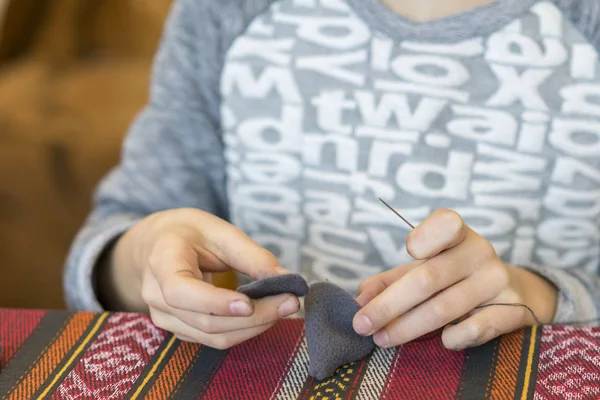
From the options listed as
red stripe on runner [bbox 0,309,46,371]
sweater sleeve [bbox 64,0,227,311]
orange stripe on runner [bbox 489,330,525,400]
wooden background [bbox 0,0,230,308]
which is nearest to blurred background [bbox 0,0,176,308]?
wooden background [bbox 0,0,230,308]

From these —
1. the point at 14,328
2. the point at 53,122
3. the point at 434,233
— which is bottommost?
the point at 53,122

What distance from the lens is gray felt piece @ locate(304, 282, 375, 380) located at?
0.47m

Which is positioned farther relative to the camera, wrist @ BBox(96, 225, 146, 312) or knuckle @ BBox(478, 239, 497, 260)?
wrist @ BBox(96, 225, 146, 312)

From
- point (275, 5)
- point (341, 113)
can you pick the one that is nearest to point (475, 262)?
point (341, 113)

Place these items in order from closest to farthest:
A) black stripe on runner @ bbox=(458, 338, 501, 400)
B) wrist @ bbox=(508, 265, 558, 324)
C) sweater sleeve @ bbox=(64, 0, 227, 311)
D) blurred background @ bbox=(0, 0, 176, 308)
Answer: black stripe on runner @ bbox=(458, 338, 501, 400), wrist @ bbox=(508, 265, 558, 324), sweater sleeve @ bbox=(64, 0, 227, 311), blurred background @ bbox=(0, 0, 176, 308)

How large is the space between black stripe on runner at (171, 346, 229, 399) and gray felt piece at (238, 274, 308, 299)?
57 mm

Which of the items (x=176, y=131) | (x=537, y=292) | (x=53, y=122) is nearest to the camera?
(x=537, y=292)

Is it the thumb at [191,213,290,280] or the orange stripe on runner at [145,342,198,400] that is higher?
the thumb at [191,213,290,280]

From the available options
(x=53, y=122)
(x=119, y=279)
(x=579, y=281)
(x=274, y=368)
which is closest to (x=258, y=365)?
(x=274, y=368)

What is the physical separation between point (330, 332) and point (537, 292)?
0.86 ft

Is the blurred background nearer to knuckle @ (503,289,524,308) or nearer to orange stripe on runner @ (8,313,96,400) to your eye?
orange stripe on runner @ (8,313,96,400)

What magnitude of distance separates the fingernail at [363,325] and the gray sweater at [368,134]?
25 cm

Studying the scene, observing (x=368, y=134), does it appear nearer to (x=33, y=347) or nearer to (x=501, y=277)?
(x=501, y=277)

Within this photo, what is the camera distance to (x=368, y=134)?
29.0 inches
